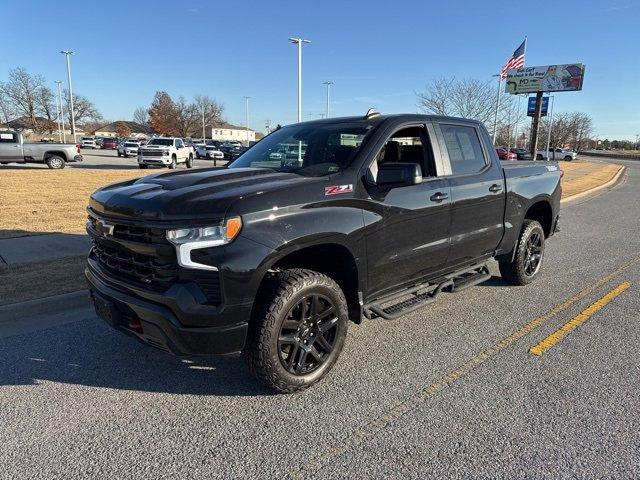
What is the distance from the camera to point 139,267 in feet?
10.00

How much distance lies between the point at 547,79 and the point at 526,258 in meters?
36.6

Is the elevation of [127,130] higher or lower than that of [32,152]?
higher

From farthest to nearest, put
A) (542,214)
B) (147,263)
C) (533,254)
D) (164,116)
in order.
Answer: (164,116), (542,214), (533,254), (147,263)

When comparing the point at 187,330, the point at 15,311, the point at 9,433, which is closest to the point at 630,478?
the point at 187,330

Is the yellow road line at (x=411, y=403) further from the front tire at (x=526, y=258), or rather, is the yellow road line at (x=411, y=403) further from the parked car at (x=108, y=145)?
the parked car at (x=108, y=145)

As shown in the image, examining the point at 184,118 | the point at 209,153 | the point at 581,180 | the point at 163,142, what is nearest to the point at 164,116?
the point at 184,118

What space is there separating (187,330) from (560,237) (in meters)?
8.30

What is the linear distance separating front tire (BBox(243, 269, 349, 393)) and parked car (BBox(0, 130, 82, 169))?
24.0 metres

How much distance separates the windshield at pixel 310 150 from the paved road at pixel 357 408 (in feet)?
5.10

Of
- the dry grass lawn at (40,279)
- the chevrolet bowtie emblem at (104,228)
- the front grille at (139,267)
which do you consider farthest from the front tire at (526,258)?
the dry grass lawn at (40,279)

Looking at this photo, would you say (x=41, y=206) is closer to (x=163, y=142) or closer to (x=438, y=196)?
(x=438, y=196)

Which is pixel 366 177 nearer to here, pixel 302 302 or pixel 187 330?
pixel 302 302

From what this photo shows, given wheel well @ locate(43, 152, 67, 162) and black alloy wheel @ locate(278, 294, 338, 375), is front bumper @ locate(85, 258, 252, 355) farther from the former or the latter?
wheel well @ locate(43, 152, 67, 162)

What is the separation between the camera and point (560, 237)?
9125 mm
